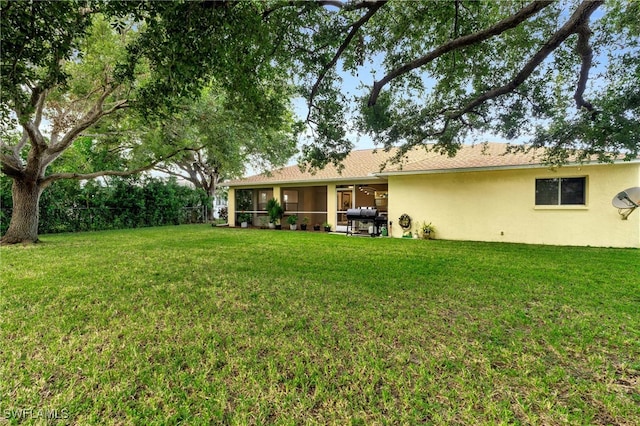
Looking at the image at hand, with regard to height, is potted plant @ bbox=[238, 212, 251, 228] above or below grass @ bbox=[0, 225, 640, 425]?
above

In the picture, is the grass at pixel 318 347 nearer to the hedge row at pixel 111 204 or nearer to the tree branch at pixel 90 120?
the tree branch at pixel 90 120

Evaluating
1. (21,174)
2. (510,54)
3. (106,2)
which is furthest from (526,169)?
(21,174)

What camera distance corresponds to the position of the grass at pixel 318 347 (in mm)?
2016

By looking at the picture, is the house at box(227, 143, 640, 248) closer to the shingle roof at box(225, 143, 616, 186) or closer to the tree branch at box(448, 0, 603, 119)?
the shingle roof at box(225, 143, 616, 186)

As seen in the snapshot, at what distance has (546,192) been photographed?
32.7 ft

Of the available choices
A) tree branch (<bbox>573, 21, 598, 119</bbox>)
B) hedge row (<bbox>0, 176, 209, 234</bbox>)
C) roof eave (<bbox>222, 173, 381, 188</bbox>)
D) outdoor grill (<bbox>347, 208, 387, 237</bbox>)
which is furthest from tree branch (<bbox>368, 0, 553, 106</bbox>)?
hedge row (<bbox>0, 176, 209, 234</bbox>)

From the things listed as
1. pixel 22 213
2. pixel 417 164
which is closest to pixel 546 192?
pixel 417 164

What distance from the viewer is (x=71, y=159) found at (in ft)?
51.0

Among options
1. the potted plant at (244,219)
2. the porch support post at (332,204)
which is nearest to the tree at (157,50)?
the porch support post at (332,204)

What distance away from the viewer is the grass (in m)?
2.02

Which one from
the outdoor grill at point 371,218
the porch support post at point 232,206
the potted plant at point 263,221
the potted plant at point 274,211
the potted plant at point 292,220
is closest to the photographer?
the outdoor grill at point 371,218

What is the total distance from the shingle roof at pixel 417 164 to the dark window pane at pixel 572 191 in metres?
1.24

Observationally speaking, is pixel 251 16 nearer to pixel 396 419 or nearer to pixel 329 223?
pixel 396 419

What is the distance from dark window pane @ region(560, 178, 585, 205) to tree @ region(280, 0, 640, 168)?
1.11 meters
